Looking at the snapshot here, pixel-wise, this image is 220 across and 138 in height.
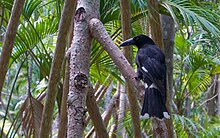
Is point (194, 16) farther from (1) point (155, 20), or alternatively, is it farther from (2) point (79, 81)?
(2) point (79, 81)

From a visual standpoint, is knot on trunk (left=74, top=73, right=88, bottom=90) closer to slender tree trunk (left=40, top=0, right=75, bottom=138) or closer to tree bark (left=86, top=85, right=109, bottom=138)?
slender tree trunk (left=40, top=0, right=75, bottom=138)

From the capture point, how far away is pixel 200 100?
546cm

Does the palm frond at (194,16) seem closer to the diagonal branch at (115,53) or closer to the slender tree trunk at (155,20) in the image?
the slender tree trunk at (155,20)

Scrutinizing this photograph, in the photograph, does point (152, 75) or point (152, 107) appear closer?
point (152, 107)

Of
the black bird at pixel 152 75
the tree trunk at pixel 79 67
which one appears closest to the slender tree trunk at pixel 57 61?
the tree trunk at pixel 79 67

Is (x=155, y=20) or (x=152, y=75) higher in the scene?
(x=155, y=20)

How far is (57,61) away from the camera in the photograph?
4.45 feet

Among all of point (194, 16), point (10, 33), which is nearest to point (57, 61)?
point (10, 33)

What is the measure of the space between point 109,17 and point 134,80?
0.78m

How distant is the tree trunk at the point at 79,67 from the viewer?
3.44 ft

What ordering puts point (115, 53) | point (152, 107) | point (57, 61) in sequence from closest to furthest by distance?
point (115, 53)
point (152, 107)
point (57, 61)

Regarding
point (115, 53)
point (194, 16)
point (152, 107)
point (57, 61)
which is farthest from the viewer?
point (194, 16)

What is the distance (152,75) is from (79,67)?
1.32 ft

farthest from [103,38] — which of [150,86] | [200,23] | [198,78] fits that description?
[198,78]
